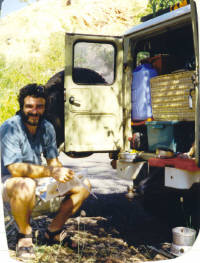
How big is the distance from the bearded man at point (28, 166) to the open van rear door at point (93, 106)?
0.90m

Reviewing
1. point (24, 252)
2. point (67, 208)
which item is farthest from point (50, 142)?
point (24, 252)

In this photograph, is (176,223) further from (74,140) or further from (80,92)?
(80,92)

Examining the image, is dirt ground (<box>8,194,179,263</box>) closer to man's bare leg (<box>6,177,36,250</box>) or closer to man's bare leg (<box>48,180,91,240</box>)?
man's bare leg (<box>48,180,91,240</box>)

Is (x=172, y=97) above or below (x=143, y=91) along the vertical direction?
below

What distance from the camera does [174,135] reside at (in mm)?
3637

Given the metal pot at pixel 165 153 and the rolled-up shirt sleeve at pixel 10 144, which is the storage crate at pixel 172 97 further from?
the rolled-up shirt sleeve at pixel 10 144

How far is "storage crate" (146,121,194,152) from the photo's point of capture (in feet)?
11.9

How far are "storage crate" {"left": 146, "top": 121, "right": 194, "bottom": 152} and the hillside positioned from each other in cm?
1831

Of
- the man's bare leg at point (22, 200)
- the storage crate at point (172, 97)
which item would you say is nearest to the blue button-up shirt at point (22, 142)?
the man's bare leg at point (22, 200)

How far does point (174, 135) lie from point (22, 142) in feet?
4.81

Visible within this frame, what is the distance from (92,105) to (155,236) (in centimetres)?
162

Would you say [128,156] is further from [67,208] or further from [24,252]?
[24,252]

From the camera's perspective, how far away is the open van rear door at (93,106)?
4246 millimetres

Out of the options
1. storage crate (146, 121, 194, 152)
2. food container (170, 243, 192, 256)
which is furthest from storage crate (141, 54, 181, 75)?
food container (170, 243, 192, 256)
